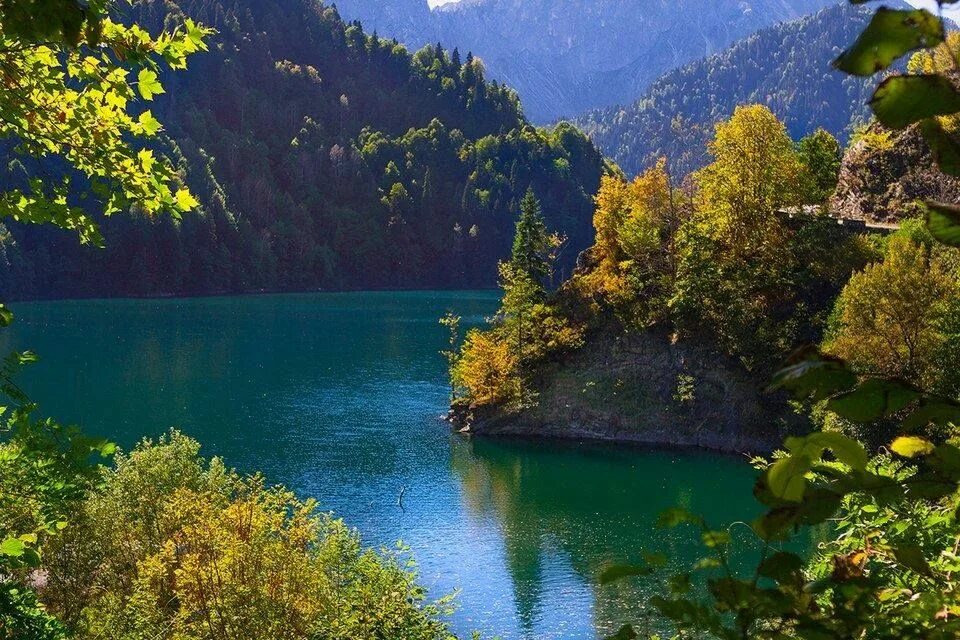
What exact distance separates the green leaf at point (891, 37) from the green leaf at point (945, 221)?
249mm

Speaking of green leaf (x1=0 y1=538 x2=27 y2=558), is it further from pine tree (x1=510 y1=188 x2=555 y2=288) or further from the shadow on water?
pine tree (x1=510 y1=188 x2=555 y2=288)

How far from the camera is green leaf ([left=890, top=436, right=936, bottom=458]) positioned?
1720mm

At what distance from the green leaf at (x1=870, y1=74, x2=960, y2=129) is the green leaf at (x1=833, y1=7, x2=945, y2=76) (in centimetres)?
5

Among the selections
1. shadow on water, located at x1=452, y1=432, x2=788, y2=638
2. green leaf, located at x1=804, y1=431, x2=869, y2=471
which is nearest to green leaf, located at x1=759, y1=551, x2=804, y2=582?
green leaf, located at x1=804, y1=431, x2=869, y2=471

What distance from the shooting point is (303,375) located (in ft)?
241

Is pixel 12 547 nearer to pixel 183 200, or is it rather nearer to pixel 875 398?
pixel 183 200

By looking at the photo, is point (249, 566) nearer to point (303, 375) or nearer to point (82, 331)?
point (303, 375)

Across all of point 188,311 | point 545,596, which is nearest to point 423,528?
point 545,596

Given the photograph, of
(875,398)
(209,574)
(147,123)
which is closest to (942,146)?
(875,398)

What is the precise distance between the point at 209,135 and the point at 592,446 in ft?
503

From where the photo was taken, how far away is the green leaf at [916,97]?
4.65ft

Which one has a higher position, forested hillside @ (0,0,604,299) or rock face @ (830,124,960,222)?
forested hillside @ (0,0,604,299)

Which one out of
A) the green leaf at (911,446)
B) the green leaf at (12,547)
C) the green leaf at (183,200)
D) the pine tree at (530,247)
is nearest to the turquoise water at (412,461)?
the green leaf at (183,200)

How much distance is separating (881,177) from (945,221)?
53.4 m
